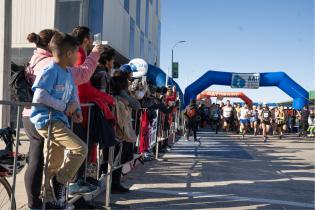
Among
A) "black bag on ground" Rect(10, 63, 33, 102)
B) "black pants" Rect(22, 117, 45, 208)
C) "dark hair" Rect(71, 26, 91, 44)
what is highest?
"dark hair" Rect(71, 26, 91, 44)

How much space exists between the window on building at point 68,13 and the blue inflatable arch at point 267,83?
23.3 ft

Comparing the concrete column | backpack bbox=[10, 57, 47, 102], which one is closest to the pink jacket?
backpack bbox=[10, 57, 47, 102]

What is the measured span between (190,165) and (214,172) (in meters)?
0.86

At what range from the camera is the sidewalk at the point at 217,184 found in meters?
5.18

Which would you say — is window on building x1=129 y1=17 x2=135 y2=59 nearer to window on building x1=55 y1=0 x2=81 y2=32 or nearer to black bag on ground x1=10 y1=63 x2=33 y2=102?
window on building x1=55 y1=0 x2=81 y2=32

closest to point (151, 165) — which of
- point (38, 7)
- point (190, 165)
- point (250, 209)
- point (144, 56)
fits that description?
point (190, 165)

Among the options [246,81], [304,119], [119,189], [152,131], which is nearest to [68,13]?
[246,81]

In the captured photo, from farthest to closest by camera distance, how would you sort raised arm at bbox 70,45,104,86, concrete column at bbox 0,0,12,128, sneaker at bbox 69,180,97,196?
concrete column at bbox 0,0,12,128, sneaker at bbox 69,180,97,196, raised arm at bbox 70,45,104,86

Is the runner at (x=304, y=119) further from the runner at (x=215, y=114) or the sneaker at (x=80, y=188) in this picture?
the sneaker at (x=80, y=188)

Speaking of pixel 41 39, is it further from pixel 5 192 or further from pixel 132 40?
pixel 132 40

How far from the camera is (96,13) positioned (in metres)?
22.8

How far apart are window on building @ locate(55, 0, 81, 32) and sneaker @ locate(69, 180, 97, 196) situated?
1849 cm

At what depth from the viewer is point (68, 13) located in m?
21.8

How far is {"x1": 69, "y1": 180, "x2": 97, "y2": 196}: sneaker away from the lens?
4234 mm
